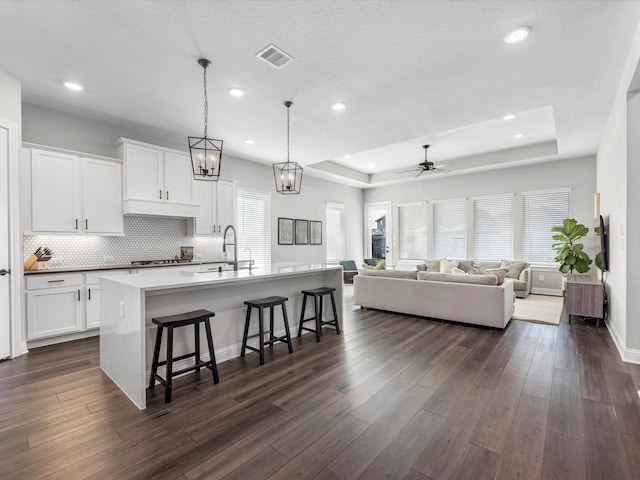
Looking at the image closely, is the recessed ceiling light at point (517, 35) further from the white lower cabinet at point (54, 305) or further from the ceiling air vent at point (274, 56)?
the white lower cabinet at point (54, 305)

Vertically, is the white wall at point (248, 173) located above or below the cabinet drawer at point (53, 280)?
above

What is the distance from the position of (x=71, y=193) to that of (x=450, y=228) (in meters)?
7.99

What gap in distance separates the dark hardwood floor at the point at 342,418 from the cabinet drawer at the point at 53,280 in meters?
0.78

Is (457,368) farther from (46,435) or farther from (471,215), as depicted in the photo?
(471,215)

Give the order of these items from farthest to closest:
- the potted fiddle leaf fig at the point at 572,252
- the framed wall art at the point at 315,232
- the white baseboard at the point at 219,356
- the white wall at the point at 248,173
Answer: the framed wall art at the point at 315,232
the potted fiddle leaf fig at the point at 572,252
the white wall at the point at 248,173
the white baseboard at the point at 219,356

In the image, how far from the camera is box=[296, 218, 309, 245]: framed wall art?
24.9 feet

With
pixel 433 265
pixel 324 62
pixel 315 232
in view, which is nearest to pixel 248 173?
pixel 315 232

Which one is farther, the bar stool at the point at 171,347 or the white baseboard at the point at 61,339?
the white baseboard at the point at 61,339

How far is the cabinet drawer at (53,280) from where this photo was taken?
3605 millimetres

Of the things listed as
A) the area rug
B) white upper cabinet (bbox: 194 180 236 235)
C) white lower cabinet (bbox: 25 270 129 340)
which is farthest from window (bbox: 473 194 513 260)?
white lower cabinet (bbox: 25 270 129 340)

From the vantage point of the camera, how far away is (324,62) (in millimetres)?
2943

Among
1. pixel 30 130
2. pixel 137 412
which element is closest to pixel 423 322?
pixel 137 412

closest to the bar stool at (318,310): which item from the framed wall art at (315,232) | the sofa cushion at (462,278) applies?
the sofa cushion at (462,278)

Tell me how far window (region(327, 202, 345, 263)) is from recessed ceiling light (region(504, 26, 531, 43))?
20.3 ft
